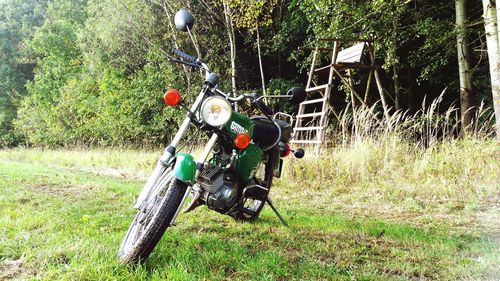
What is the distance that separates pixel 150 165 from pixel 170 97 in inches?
266

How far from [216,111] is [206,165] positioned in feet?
1.43

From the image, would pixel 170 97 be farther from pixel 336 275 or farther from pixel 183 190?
pixel 336 275

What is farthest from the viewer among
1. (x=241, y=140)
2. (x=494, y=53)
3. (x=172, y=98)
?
(x=494, y=53)

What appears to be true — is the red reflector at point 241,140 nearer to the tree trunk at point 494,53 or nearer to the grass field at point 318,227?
the grass field at point 318,227

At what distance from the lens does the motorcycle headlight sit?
2234mm

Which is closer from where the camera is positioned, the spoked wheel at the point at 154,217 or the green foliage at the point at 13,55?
the spoked wheel at the point at 154,217

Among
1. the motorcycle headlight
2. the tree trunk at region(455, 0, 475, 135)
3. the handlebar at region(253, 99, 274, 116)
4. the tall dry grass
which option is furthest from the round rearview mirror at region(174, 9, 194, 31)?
the tree trunk at region(455, 0, 475, 135)

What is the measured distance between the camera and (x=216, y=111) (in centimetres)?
226

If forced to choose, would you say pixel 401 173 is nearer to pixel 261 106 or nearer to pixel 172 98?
pixel 261 106

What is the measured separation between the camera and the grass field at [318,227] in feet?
6.84

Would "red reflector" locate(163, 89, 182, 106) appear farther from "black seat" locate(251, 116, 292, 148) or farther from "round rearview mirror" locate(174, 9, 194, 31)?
"black seat" locate(251, 116, 292, 148)

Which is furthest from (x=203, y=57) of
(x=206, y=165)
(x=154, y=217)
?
(x=154, y=217)

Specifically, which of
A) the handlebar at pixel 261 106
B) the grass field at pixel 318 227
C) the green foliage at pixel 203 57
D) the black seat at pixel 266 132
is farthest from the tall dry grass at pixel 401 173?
the green foliage at pixel 203 57

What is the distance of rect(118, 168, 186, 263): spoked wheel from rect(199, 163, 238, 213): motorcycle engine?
0.88 feet
